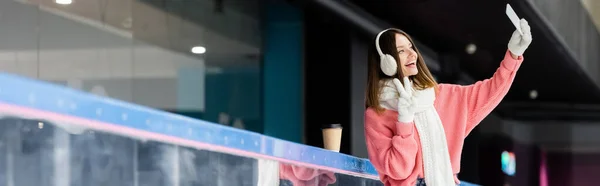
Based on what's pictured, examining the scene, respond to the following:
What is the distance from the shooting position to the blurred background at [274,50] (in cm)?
498

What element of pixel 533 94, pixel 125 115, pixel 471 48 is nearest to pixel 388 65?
pixel 125 115

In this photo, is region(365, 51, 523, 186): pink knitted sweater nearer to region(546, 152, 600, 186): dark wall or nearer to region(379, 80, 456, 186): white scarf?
region(379, 80, 456, 186): white scarf

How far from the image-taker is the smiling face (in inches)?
114

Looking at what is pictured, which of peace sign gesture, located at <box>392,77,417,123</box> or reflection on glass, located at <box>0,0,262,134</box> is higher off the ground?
reflection on glass, located at <box>0,0,262,134</box>

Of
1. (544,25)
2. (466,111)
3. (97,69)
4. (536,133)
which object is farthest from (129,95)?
(536,133)

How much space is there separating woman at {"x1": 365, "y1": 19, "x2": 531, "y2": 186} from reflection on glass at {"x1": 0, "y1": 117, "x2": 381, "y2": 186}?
2.66 feet

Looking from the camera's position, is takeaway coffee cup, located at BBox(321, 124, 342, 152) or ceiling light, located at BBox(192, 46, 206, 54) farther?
ceiling light, located at BBox(192, 46, 206, 54)

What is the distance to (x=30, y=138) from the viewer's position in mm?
1259

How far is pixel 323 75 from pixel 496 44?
7.34ft

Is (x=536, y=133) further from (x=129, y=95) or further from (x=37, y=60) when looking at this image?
(x=37, y=60)

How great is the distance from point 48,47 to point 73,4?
0.35m

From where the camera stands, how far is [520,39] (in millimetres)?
2885

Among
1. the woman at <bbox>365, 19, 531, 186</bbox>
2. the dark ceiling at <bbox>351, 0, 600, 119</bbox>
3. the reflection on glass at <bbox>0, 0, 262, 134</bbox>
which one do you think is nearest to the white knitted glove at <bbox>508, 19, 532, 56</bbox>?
the woman at <bbox>365, 19, 531, 186</bbox>

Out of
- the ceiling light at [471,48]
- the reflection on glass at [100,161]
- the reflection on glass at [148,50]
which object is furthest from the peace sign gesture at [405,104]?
the ceiling light at [471,48]
